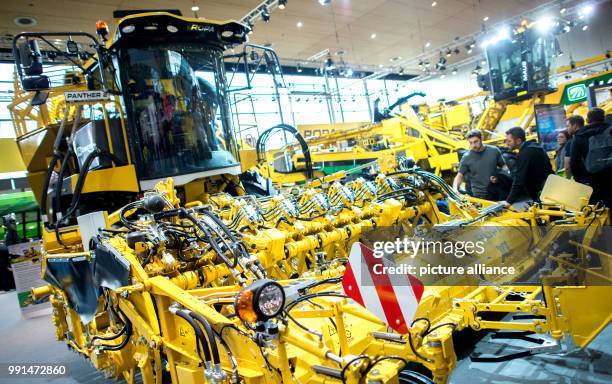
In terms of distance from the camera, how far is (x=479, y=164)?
575cm

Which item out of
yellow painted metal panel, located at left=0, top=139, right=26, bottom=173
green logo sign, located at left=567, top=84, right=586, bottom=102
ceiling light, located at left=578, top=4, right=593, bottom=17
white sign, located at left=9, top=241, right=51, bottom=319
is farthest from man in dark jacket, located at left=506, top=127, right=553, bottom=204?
ceiling light, located at left=578, top=4, right=593, bottom=17

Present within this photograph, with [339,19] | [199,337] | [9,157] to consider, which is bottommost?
[199,337]

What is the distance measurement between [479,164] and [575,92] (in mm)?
7286

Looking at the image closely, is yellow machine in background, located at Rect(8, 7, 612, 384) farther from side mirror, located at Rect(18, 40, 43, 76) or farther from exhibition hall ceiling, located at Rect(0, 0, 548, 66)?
exhibition hall ceiling, located at Rect(0, 0, 548, 66)

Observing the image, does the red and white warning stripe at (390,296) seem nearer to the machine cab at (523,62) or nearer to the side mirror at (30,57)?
the side mirror at (30,57)

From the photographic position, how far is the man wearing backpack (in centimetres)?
454

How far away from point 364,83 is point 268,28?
10.7 metres

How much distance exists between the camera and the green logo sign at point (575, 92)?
10.9 m

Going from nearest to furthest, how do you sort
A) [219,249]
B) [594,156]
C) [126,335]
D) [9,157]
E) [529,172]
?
1. [219,249]
2. [126,335]
3. [594,156]
4. [529,172]
5. [9,157]

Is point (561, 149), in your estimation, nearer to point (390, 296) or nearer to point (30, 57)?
point (390, 296)

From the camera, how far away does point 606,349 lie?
3209mm

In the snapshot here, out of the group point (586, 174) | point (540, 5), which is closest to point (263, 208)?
point (586, 174)

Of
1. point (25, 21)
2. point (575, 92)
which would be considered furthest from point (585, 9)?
point (25, 21)

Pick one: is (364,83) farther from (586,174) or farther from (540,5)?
(586,174)
